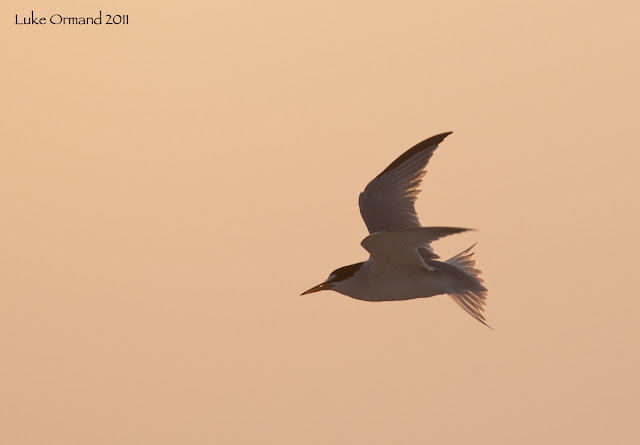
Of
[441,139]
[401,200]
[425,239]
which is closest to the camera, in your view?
[425,239]

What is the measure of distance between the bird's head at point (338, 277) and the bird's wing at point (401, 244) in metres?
0.44

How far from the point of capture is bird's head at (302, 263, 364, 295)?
9.95m

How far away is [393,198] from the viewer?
34.3 feet

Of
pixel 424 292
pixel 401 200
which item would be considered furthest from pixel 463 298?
pixel 401 200

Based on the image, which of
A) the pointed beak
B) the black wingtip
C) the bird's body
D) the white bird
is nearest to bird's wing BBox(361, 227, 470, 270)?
the white bird

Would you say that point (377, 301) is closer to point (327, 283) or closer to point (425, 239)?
point (327, 283)

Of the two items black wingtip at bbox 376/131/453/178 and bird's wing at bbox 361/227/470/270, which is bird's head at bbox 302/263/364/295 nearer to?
bird's wing at bbox 361/227/470/270

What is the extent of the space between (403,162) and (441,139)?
65 cm

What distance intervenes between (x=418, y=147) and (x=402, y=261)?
1248 millimetres

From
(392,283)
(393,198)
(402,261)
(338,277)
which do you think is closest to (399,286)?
(392,283)

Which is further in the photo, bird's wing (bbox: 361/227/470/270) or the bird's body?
the bird's body

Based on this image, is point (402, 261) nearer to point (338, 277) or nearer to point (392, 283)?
point (392, 283)

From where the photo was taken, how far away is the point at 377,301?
9.95 m

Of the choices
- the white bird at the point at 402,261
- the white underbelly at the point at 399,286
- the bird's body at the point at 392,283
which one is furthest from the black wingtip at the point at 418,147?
the white underbelly at the point at 399,286
